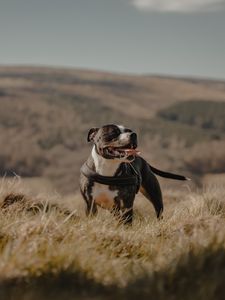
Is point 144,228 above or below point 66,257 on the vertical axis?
below

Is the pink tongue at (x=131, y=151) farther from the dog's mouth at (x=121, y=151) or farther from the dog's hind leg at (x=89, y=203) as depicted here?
the dog's hind leg at (x=89, y=203)

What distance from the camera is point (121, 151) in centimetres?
894

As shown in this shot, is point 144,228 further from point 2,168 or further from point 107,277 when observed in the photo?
point 2,168

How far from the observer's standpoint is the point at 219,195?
10.9 meters

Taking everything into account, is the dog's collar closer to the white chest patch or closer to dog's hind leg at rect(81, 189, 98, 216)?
the white chest patch

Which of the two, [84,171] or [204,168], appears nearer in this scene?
[84,171]

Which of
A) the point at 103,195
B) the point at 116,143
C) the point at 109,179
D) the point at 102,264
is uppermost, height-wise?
the point at 116,143

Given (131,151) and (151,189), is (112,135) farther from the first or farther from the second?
(151,189)

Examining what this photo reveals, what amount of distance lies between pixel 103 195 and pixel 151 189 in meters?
1.52

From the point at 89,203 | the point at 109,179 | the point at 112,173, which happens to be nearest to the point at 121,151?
the point at 112,173

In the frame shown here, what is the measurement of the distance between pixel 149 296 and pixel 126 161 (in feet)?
15.5

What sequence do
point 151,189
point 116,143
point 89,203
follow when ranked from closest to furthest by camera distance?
1. point 116,143
2. point 89,203
3. point 151,189

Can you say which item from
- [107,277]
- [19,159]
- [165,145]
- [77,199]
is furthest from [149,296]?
[165,145]

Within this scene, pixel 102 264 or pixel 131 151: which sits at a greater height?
pixel 131 151
